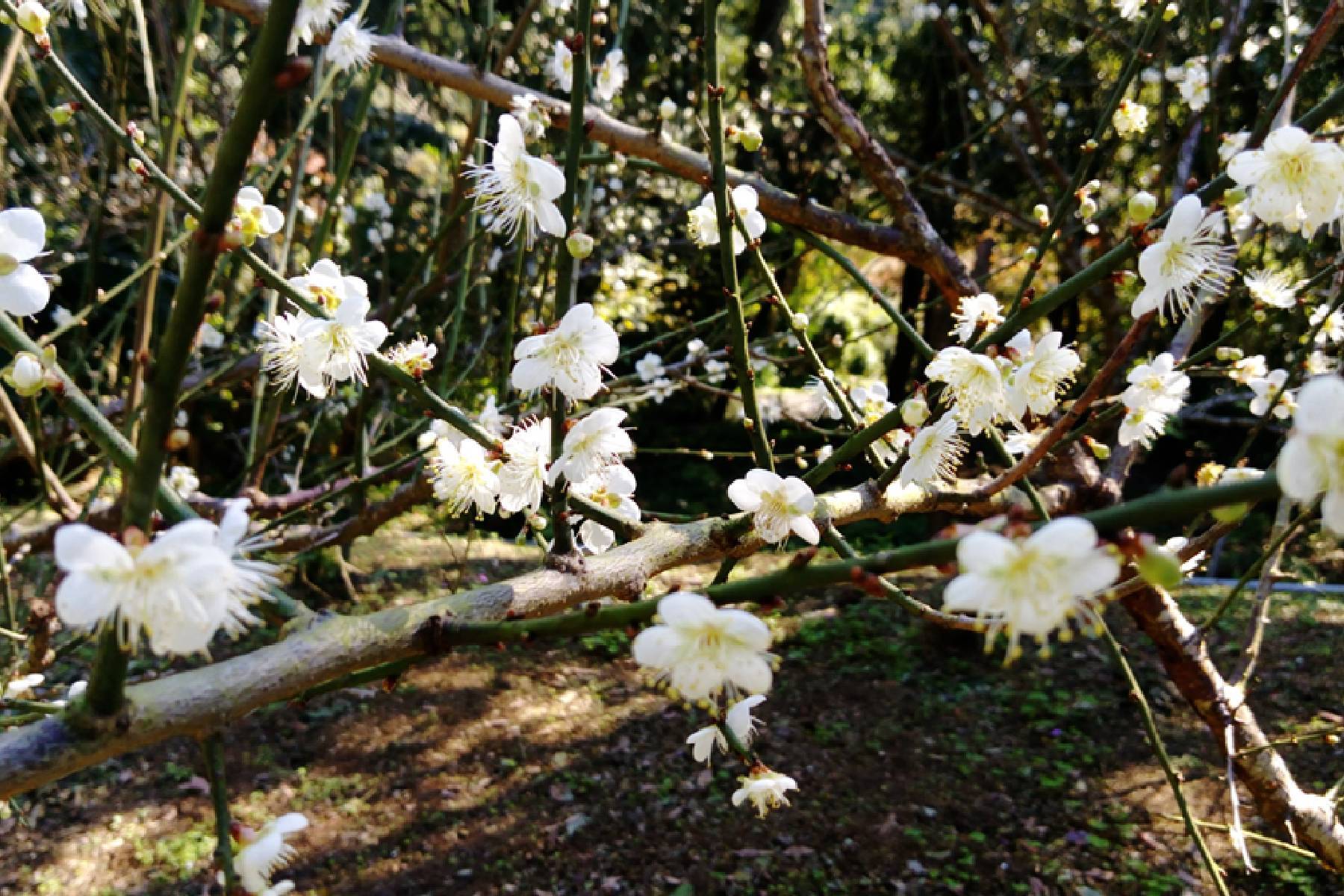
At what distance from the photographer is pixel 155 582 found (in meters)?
0.58

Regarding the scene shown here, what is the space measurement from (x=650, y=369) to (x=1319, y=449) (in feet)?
8.41

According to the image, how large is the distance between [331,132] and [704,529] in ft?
9.52

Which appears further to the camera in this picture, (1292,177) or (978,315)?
(978,315)

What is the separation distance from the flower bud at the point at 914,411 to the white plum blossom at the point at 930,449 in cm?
8

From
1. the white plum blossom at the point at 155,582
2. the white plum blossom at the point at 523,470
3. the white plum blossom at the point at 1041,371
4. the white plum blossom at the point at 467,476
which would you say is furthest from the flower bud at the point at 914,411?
the white plum blossom at the point at 155,582

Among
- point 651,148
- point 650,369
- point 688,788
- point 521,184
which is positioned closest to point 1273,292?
point 651,148

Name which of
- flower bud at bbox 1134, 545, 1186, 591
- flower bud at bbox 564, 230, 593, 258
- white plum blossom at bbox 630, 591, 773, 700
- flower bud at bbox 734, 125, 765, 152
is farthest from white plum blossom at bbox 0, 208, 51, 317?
flower bud at bbox 1134, 545, 1186, 591

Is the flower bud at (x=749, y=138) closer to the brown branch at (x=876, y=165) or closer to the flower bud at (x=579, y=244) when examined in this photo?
the flower bud at (x=579, y=244)

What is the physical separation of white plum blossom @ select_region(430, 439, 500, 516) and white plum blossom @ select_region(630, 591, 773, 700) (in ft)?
1.72

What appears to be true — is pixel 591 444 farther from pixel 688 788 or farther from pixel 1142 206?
pixel 688 788

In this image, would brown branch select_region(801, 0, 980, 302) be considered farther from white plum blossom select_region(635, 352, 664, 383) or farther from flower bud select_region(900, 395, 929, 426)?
flower bud select_region(900, 395, 929, 426)

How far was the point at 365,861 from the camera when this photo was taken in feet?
9.36

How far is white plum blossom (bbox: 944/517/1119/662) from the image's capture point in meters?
0.56

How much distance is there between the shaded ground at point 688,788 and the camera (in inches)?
110
